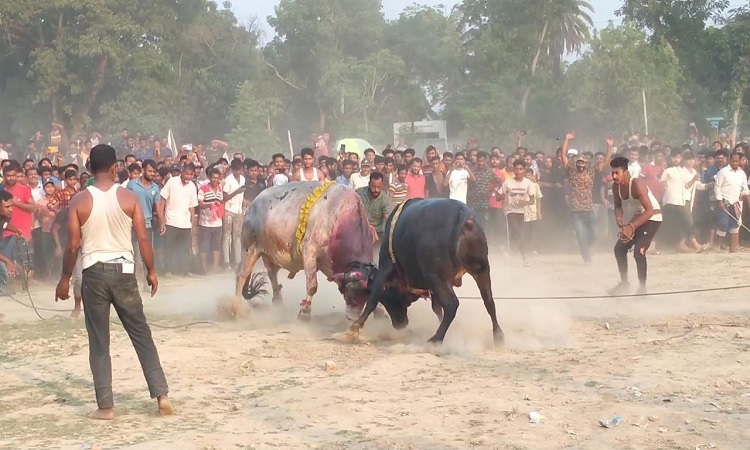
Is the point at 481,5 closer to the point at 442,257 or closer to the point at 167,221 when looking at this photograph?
the point at 167,221

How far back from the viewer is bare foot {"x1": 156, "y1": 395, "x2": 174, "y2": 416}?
24.3 feet

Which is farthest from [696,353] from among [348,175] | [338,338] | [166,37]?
[166,37]

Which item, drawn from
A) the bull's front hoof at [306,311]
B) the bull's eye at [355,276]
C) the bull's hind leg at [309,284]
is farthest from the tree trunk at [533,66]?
the bull's eye at [355,276]

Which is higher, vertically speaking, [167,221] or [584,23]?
[584,23]

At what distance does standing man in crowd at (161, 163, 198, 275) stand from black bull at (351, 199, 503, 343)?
682 centimetres

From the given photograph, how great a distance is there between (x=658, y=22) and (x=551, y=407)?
2996 cm

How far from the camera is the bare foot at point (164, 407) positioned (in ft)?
24.3

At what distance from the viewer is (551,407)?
7.19 metres

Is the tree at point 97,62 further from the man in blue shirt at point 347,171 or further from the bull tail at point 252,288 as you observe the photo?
the bull tail at point 252,288

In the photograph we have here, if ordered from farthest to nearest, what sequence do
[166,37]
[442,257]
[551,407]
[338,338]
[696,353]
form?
1. [166,37]
2. [338,338]
3. [442,257]
4. [696,353]
5. [551,407]

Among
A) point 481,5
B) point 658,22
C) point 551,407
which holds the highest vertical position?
point 481,5

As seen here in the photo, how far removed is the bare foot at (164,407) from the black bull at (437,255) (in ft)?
9.68

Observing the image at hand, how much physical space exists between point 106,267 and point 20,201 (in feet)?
25.7

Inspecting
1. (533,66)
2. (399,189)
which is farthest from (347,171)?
(533,66)
